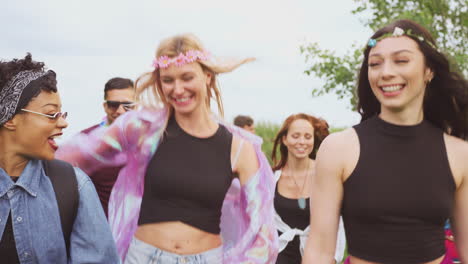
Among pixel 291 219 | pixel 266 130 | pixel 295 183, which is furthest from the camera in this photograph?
pixel 266 130

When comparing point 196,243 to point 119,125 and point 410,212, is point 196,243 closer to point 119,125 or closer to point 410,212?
point 119,125

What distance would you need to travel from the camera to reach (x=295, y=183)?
6.98 m

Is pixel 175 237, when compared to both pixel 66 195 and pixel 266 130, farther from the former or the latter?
pixel 266 130

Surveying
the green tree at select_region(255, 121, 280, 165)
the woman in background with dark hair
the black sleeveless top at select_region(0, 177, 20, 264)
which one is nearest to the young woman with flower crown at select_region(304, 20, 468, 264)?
the black sleeveless top at select_region(0, 177, 20, 264)

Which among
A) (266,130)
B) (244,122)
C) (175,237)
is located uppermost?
(175,237)

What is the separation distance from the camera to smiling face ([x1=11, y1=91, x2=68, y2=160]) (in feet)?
9.99

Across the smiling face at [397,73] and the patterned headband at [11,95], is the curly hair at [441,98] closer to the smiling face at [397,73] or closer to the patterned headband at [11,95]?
the smiling face at [397,73]

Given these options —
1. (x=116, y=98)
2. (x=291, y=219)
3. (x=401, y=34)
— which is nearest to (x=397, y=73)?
(x=401, y=34)

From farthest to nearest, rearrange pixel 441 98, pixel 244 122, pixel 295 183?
pixel 244 122 < pixel 295 183 < pixel 441 98

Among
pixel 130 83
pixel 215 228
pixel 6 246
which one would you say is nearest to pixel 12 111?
pixel 6 246

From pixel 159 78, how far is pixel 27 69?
5.05ft

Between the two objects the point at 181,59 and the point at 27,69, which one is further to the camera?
the point at 181,59

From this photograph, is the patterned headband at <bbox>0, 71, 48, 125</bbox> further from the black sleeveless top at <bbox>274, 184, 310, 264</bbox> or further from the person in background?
the person in background

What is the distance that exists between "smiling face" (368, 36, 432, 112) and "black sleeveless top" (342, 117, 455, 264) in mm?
168
